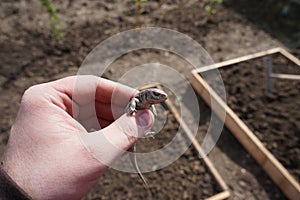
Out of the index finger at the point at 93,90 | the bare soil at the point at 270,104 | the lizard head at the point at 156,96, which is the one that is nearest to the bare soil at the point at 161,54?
the bare soil at the point at 270,104

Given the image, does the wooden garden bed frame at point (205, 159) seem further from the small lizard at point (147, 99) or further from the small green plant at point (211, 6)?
the small green plant at point (211, 6)

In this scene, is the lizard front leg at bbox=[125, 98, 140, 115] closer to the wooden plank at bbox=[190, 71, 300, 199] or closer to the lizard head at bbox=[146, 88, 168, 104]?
the lizard head at bbox=[146, 88, 168, 104]

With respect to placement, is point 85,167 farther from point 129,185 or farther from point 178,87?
point 178,87

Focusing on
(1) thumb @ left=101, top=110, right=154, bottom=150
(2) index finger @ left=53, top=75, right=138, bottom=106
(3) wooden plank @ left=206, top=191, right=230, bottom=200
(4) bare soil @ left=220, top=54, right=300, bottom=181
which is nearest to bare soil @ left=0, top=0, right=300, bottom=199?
(4) bare soil @ left=220, top=54, right=300, bottom=181

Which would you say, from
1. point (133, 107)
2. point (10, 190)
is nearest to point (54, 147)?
point (10, 190)

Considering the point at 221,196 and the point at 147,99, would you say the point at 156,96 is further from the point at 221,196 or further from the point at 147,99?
the point at 221,196

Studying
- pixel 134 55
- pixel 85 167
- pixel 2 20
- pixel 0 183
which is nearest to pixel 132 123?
pixel 85 167
